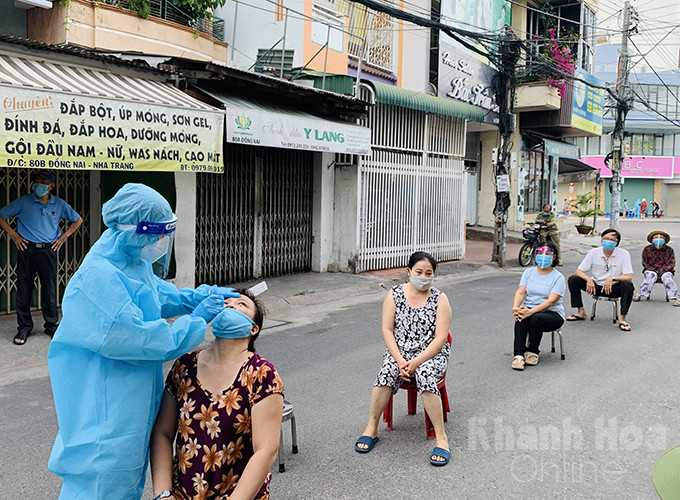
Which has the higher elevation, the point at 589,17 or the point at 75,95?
the point at 589,17

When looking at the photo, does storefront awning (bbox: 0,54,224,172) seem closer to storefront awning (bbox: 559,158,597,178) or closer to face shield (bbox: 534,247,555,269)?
face shield (bbox: 534,247,555,269)

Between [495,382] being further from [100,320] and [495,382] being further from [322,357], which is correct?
[100,320]

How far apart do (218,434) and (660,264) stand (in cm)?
1013

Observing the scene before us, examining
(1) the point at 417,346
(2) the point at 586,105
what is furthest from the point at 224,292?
(2) the point at 586,105

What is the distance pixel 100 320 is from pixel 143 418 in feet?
1.39

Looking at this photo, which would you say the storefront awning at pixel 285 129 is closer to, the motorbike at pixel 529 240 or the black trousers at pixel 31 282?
the black trousers at pixel 31 282

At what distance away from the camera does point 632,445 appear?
183 inches

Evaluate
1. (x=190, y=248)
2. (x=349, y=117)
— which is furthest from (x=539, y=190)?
(x=190, y=248)

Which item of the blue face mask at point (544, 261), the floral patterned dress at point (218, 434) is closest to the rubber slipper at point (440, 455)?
the floral patterned dress at point (218, 434)

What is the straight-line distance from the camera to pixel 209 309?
8.14 ft

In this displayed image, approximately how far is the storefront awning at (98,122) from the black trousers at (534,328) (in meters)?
4.49

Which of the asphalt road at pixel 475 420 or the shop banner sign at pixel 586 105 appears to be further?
the shop banner sign at pixel 586 105

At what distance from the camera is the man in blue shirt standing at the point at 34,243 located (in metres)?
7.26

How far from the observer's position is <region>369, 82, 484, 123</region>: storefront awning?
12.7 m
